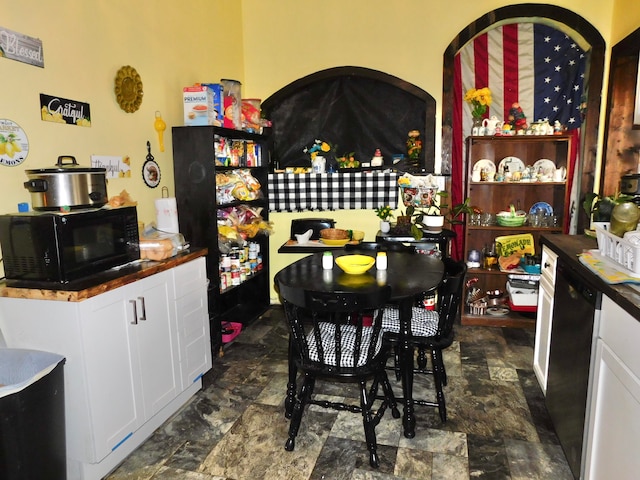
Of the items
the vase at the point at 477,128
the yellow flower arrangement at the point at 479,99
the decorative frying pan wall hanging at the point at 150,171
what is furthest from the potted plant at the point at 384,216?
the decorative frying pan wall hanging at the point at 150,171

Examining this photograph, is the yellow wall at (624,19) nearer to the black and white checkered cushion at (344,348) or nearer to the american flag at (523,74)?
the american flag at (523,74)

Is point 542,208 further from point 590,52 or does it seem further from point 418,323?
point 418,323

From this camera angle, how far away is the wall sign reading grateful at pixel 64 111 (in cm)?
230

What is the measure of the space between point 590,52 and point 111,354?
4192mm

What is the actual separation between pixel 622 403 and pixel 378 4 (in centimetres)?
370

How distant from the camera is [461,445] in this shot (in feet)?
7.55

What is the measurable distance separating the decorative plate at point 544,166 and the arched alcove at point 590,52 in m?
0.23

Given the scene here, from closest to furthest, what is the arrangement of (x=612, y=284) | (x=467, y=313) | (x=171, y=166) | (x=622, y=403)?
(x=622, y=403) < (x=612, y=284) < (x=171, y=166) < (x=467, y=313)

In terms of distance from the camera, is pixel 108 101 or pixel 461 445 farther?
pixel 108 101

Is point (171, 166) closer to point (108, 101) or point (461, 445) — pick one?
point (108, 101)

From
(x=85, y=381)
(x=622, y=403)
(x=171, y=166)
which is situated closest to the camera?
(x=622, y=403)

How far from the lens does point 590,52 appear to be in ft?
12.4

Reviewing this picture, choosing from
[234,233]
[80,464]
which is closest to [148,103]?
[234,233]

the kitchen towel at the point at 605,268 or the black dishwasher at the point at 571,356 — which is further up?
the kitchen towel at the point at 605,268
